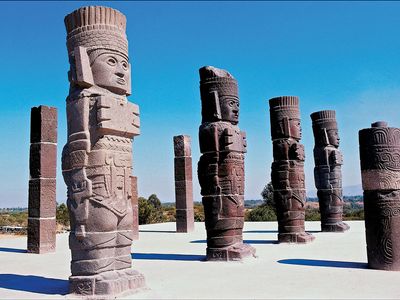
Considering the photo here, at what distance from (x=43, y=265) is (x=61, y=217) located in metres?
18.8

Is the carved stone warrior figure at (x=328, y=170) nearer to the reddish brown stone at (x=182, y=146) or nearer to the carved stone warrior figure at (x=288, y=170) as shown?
the carved stone warrior figure at (x=288, y=170)

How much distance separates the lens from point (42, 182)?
12.7 metres

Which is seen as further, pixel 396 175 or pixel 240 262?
pixel 240 262

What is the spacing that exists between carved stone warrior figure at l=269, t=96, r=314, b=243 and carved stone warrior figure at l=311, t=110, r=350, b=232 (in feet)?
12.3

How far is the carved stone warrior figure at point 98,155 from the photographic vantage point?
21.0ft

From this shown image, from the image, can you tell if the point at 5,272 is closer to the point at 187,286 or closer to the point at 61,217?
the point at 187,286

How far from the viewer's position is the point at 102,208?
643cm

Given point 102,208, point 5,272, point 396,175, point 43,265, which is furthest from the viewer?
point 43,265

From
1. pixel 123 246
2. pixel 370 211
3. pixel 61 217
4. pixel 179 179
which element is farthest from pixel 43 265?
pixel 61 217

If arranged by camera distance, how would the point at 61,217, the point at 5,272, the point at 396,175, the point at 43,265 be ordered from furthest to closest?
the point at 61,217 → the point at 43,265 → the point at 5,272 → the point at 396,175

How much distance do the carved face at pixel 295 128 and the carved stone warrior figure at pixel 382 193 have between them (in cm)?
487

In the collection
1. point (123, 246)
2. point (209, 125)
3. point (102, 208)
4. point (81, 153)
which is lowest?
point (123, 246)

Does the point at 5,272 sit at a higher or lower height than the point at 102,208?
lower

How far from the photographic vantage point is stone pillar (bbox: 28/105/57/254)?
41.4ft
